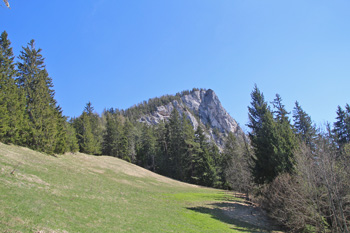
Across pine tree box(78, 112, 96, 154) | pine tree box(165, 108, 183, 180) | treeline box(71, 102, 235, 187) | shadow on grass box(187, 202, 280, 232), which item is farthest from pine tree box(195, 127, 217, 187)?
pine tree box(78, 112, 96, 154)

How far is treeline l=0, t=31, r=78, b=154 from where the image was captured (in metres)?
26.5

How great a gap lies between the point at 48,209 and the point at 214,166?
5698 centimetres

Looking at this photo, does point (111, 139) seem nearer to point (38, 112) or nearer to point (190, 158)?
point (190, 158)

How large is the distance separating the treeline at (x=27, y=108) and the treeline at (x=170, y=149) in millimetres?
24400

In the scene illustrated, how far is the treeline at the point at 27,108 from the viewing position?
26453 millimetres

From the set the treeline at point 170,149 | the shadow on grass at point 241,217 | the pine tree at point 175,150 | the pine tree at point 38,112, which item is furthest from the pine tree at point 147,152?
the shadow on grass at point 241,217

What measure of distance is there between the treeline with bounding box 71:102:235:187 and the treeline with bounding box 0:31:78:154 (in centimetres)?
2440

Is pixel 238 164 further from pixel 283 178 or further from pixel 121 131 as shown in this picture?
pixel 121 131

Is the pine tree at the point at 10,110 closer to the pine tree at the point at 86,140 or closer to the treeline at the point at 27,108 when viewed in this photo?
the treeline at the point at 27,108

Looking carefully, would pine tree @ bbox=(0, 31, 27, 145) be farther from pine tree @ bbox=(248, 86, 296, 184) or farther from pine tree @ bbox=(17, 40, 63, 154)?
pine tree @ bbox=(248, 86, 296, 184)

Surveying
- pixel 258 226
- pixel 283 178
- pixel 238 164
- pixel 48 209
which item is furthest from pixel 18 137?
pixel 238 164

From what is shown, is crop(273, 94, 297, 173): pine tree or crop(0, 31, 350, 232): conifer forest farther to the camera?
crop(273, 94, 297, 173): pine tree

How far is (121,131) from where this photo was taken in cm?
7925

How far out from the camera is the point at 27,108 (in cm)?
3212
